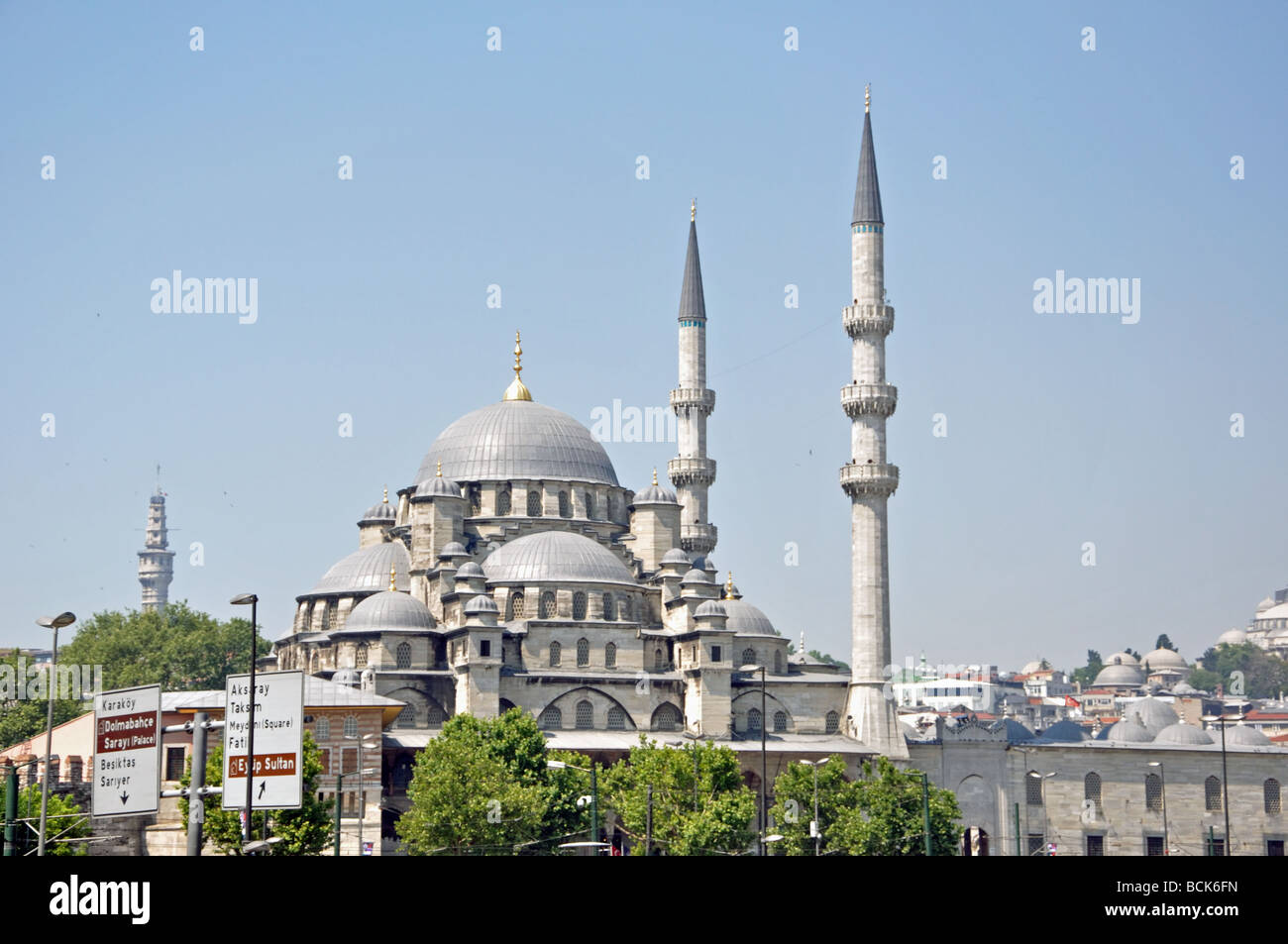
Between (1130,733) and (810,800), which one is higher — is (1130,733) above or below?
above

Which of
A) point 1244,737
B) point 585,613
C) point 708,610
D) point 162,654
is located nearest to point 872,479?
point 708,610

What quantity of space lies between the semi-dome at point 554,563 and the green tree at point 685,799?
1044 cm

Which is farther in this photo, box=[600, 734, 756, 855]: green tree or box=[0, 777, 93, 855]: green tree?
box=[600, 734, 756, 855]: green tree

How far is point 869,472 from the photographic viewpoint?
63.6 meters

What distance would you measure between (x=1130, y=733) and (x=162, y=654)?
42944 millimetres

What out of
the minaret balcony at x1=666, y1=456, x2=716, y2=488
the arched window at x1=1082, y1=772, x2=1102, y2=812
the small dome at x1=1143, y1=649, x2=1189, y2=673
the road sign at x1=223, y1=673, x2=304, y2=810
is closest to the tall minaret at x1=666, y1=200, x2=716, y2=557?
the minaret balcony at x1=666, y1=456, x2=716, y2=488

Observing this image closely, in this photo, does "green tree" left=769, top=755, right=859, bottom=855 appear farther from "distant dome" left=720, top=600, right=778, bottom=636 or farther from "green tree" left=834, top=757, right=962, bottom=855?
"distant dome" left=720, top=600, right=778, bottom=636

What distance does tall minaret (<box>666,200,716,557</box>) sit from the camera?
73.4 m

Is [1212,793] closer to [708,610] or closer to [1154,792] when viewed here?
[1154,792]

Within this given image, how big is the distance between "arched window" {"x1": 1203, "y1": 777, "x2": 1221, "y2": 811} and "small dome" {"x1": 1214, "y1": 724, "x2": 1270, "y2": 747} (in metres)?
9.86

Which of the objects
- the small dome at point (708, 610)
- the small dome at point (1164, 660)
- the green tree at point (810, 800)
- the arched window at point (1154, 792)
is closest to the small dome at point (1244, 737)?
the arched window at point (1154, 792)
